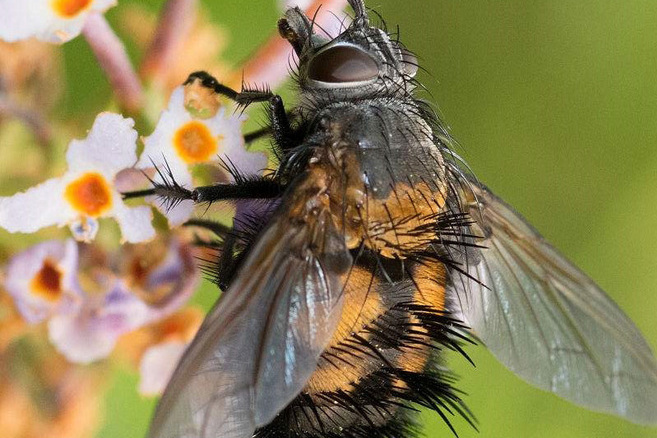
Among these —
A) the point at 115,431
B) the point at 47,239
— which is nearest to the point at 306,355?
the point at 47,239

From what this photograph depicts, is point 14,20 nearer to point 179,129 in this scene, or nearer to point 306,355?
point 179,129

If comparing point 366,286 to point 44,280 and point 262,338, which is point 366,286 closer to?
point 262,338

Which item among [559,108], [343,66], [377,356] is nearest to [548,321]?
[377,356]

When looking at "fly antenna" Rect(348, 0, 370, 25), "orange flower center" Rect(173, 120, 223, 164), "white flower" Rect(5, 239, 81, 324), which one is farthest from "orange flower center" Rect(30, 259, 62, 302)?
"fly antenna" Rect(348, 0, 370, 25)

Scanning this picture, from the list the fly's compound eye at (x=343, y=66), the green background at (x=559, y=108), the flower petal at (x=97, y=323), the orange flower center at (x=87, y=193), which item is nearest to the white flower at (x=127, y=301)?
the flower petal at (x=97, y=323)

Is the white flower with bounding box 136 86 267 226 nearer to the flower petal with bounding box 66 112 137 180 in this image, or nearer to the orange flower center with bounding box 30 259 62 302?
the flower petal with bounding box 66 112 137 180

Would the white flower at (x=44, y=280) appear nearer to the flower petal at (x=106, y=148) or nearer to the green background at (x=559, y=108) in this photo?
the flower petal at (x=106, y=148)
